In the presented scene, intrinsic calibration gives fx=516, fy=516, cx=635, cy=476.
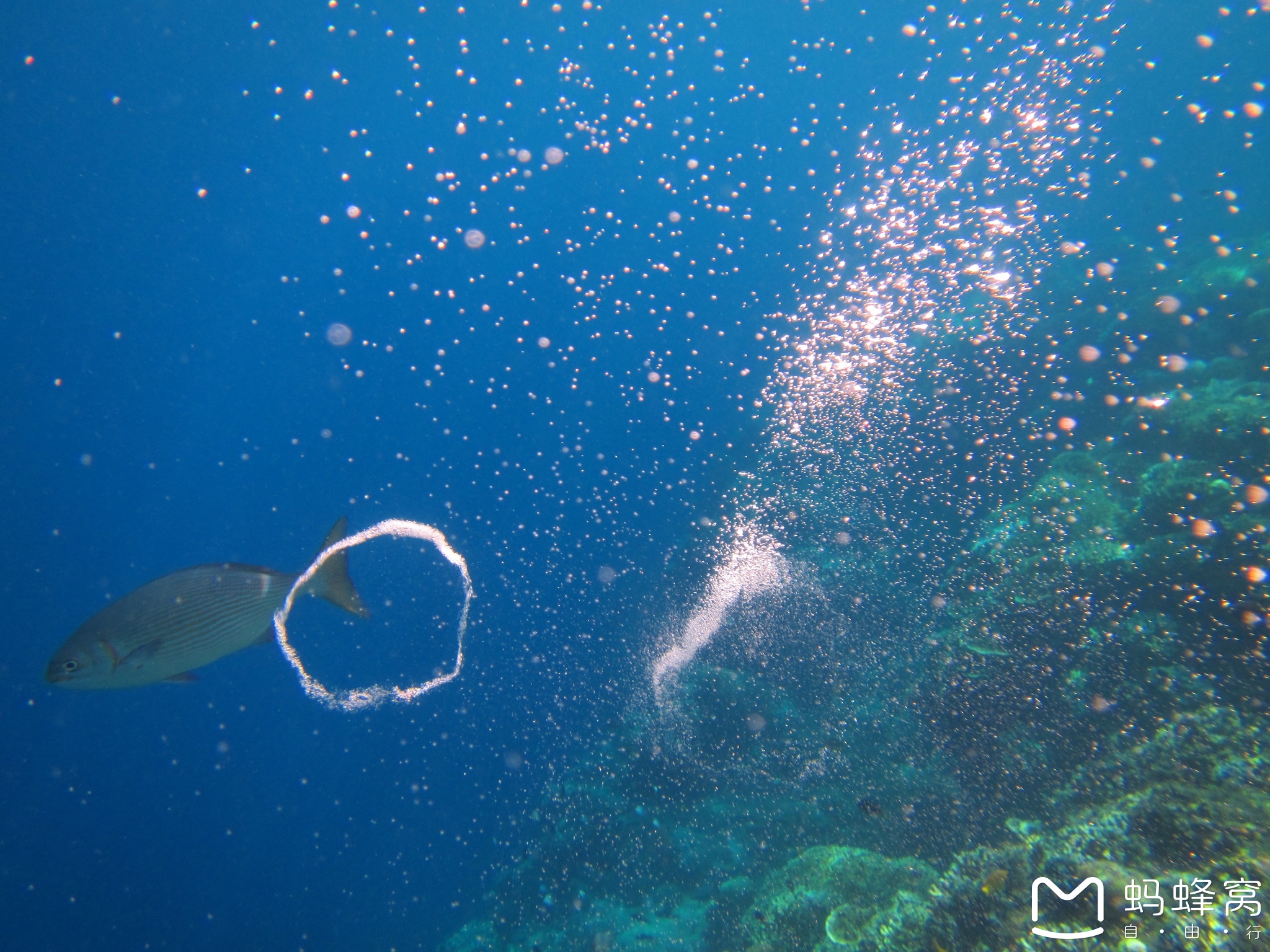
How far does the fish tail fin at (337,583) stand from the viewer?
13.8 ft

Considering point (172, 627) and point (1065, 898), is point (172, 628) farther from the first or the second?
point (1065, 898)

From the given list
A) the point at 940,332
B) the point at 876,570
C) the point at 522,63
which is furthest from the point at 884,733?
the point at 522,63

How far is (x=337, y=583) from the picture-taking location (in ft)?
14.5

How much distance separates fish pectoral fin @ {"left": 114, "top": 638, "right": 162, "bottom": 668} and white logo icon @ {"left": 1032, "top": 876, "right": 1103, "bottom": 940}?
5.57m

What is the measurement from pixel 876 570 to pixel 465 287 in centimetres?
2464

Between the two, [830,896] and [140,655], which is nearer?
[140,655]

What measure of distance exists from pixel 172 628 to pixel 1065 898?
5.69m

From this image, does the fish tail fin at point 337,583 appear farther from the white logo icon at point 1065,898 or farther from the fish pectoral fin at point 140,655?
the white logo icon at point 1065,898

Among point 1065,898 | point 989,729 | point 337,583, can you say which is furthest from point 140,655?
point 989,729

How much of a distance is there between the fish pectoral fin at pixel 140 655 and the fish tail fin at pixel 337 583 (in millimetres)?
999

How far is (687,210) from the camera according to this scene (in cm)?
2969

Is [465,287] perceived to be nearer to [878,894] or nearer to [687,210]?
[687,210]

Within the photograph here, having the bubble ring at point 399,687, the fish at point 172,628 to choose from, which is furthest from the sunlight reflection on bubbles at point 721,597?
the bubble ring at point 399,687

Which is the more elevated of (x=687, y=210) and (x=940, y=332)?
(x=687, y=210)
